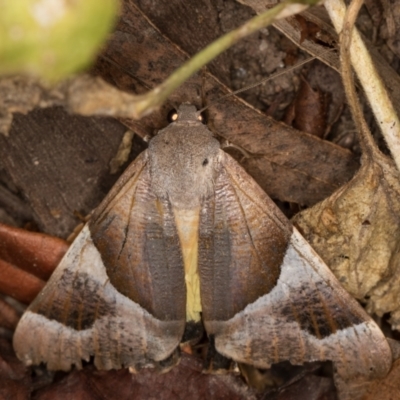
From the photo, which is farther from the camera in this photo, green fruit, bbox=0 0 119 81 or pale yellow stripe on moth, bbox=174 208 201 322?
pale yellow stripe on moth, bbox=174 208 201 322

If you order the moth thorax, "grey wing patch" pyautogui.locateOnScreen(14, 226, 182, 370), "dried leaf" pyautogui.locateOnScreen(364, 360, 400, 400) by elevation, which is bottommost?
"dried leaf" pyautogui.locateOnScreen(364, 360, 400, 400)

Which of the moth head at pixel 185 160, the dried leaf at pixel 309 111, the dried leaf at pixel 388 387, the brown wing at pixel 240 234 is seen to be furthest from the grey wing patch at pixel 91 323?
the dried leaf at pixel 309 111

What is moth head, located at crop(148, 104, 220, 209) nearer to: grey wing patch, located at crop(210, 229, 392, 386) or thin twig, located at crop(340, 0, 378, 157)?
grey wing patch, located at crop(210, 229, 392, 386)

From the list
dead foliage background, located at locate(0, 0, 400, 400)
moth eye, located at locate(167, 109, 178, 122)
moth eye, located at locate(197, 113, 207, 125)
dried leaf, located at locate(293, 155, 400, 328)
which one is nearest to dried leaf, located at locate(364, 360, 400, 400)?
dead foliage background, located at locate(0, 0, 400, 400)

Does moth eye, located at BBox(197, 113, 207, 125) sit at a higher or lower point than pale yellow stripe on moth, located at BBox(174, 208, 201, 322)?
higher

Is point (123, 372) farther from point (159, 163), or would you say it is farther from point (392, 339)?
point (392, 339)

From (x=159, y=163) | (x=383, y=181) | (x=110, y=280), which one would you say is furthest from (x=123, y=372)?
(x=383, y=181)
